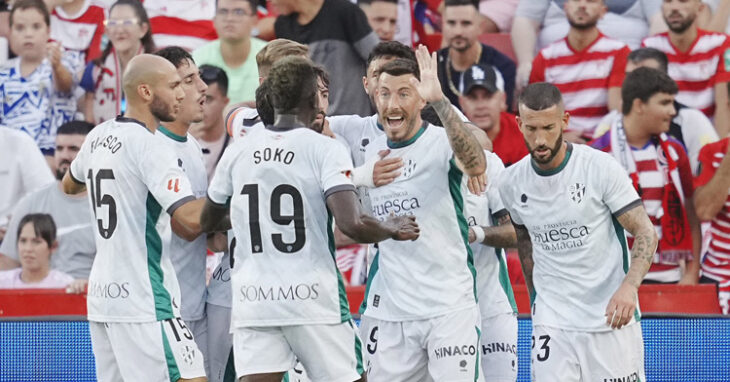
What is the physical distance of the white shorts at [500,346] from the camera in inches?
311

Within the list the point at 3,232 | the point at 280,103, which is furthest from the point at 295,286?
the point at 3,232

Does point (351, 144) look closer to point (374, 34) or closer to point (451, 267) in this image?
point (451, 267)

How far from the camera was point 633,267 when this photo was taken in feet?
23.2

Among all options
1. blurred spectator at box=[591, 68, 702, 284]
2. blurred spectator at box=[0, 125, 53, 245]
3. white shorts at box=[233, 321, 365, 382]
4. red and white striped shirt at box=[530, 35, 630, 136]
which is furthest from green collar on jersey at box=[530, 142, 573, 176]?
blurred spectator at box=[0, 125, 53, 245]

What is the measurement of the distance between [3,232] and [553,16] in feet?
18.3

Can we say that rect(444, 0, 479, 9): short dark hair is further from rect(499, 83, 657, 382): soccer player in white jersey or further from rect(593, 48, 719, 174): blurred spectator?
rect(499, 83, 657, 382): soccer player in white jersey

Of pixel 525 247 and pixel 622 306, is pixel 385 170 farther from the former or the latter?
pixel 622 306

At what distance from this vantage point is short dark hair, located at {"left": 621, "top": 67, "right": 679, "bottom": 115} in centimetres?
1005

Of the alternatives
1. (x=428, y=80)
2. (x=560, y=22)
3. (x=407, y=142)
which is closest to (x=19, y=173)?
(x=407, y=142)

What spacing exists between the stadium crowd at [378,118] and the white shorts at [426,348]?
0.07ft

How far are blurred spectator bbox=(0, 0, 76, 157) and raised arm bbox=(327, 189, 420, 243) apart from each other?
6.04 metres

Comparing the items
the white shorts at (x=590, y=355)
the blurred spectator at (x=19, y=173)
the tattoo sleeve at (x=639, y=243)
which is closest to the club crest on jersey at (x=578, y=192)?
the tattoo sleeve at (x=639, y=243)

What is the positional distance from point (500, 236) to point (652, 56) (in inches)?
150

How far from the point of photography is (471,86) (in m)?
10.6
